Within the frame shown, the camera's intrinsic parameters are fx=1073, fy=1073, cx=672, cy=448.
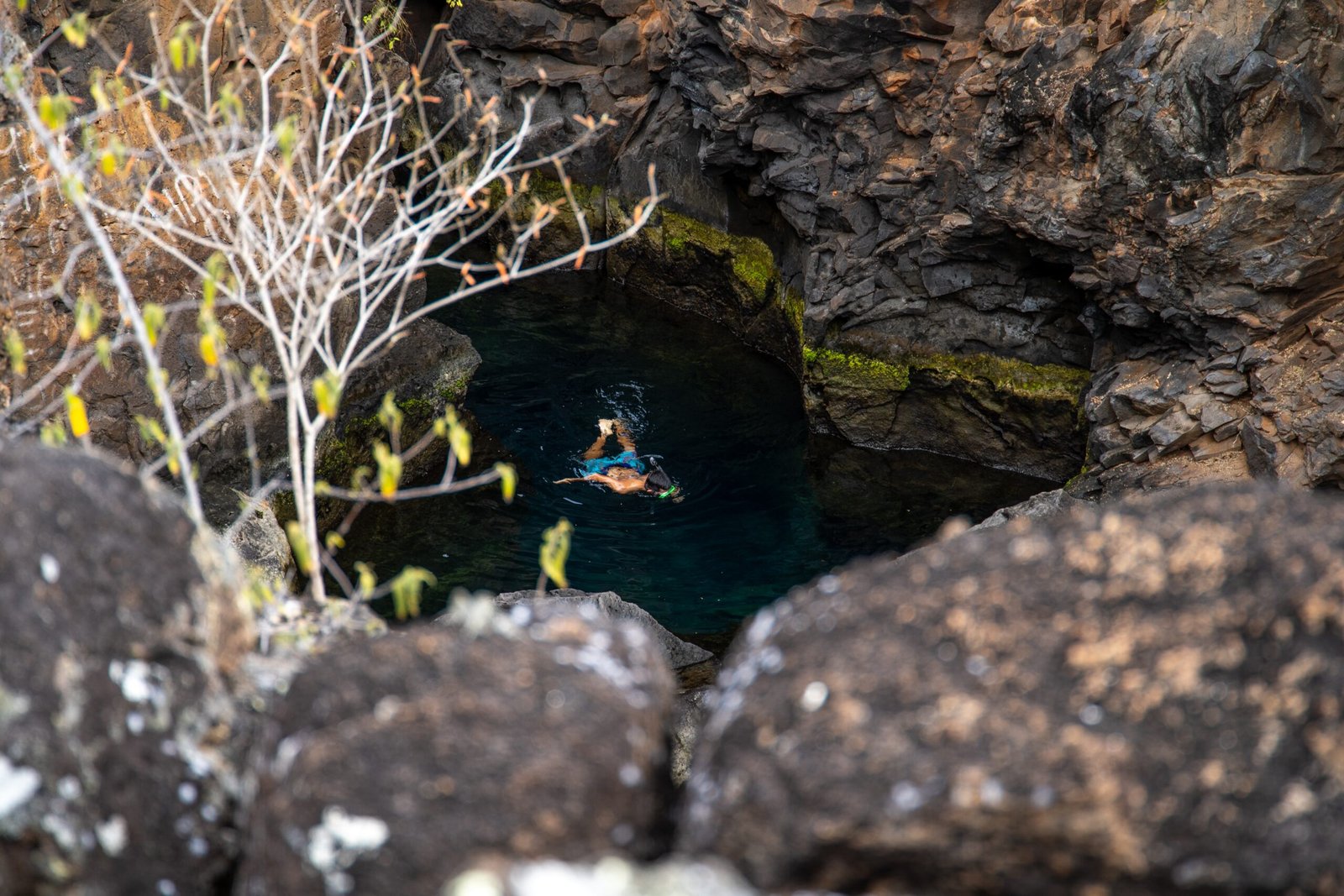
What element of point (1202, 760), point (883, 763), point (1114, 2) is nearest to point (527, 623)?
point (883, 763)

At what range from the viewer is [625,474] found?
1354 centimetres

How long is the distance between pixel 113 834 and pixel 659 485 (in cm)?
1048

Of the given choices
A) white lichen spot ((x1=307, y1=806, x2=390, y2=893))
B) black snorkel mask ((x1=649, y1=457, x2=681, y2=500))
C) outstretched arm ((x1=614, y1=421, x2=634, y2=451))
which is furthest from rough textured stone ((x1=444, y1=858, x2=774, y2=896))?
outstretched arm ((x1=614, y1=421, x2=634, y2=451))

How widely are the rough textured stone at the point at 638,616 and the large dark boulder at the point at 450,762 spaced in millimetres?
6496

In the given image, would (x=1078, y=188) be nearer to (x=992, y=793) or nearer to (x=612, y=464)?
(x=612, y=464)

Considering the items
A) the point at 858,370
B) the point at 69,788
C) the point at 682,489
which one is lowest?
the point at 682,489

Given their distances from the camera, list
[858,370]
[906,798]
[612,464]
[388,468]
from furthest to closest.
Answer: [858,370] < [612,464] < [388,468] < [906,798]

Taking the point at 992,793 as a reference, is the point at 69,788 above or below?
below

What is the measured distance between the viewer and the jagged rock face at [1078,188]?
9.99 metres

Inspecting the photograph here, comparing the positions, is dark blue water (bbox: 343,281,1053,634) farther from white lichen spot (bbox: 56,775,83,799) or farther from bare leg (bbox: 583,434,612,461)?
white lichen spot (bbox: 56,775,83,799)

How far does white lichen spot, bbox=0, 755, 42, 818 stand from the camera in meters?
2.85

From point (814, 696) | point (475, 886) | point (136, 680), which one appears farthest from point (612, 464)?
point (475, 886)

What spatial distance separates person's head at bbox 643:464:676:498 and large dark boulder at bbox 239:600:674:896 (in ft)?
33.4

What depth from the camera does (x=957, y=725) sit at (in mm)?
2732
